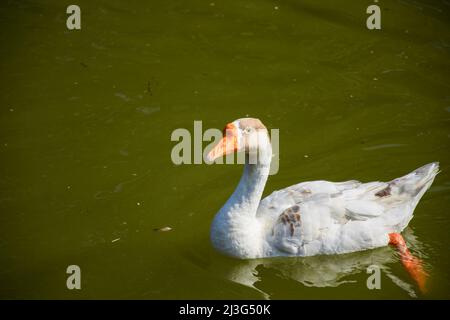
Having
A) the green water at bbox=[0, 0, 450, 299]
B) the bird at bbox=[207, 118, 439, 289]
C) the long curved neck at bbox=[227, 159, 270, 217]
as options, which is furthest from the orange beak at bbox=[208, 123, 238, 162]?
the green water at bbox=[0, 0, 450, 299]

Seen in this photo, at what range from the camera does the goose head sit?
6242 millimetres

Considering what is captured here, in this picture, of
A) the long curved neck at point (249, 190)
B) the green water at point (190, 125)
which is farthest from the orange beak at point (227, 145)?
the green water at point (190, 125)

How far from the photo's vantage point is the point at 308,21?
36.5 ft

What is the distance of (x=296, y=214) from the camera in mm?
6605

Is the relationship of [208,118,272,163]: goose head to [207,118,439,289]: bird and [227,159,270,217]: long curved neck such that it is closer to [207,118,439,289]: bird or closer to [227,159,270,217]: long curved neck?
[207,118,439,289]: bird

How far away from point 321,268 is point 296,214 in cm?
63

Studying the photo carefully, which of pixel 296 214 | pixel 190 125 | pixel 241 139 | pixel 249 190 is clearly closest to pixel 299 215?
pixel 296 214

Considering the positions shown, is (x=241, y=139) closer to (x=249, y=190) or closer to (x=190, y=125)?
(x=249, y=190)

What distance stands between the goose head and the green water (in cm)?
122

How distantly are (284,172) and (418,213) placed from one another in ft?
5.51

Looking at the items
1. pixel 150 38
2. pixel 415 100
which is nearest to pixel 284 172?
pixel 415 100

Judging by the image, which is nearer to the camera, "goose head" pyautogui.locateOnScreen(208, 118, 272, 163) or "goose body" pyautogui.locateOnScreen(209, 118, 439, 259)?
"goose head" pyautogui.locateOnScreen(208, 118, 272, 163)

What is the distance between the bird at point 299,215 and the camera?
6.43 metres

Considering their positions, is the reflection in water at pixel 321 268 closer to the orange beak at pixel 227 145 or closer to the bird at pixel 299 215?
the bird at pixel 299 215
